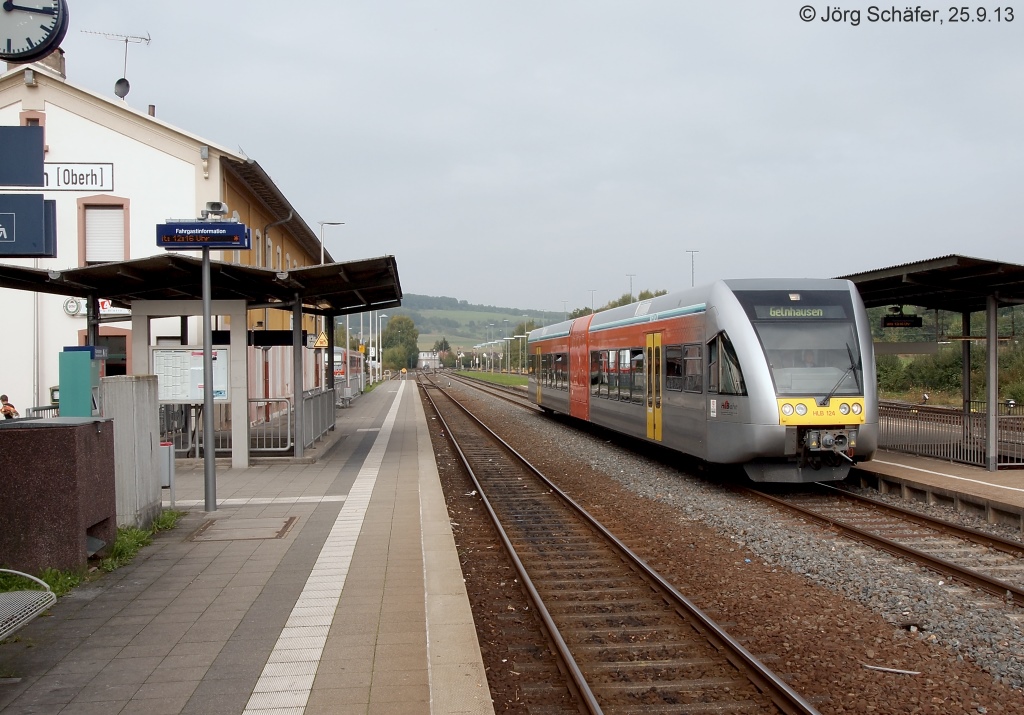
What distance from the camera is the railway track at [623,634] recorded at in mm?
4898

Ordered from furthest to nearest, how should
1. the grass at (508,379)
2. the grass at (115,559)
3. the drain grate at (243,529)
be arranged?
the grass at (508,379), the drain grate at (243,529), the grass at (115,559)

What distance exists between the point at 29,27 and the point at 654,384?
36.0ft

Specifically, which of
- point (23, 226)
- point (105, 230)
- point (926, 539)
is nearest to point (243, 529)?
point (23, 226)

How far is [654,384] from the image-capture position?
1491 cm

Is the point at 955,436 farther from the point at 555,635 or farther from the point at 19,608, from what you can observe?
the point at 19,608

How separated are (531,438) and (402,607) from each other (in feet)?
50.8

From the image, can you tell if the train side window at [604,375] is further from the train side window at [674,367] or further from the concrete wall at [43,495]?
the concrete wall at [43,495]

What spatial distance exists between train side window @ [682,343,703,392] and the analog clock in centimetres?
915

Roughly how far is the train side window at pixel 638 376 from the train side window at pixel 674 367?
142cm

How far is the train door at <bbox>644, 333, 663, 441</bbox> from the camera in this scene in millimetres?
14648

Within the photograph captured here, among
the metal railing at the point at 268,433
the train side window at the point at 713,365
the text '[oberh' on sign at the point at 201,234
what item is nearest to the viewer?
the text '[oberh' on sign at the point at 201,234

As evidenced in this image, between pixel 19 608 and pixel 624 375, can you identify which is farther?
pixel 624 375

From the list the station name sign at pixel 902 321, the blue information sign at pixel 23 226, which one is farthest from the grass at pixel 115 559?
the station name sign at pixel 902 321

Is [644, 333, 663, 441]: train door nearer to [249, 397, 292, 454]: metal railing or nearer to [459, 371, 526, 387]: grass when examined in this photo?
[249, 397, 292, 454]: metal railing
